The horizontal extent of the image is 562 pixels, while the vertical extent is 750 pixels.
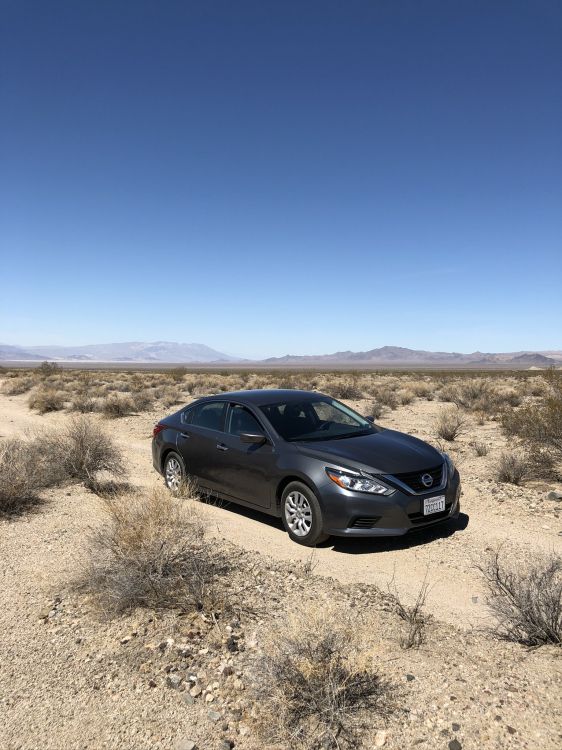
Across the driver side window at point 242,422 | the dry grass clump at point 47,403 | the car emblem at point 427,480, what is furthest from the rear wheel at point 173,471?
the dry grass clump at point 47,403

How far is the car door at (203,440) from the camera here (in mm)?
6867

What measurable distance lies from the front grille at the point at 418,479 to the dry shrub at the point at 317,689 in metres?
2.15

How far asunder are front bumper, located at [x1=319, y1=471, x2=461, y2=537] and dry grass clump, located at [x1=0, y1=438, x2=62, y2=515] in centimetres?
407

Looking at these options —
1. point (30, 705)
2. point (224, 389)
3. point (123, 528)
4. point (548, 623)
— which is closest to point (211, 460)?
point (123, 528)

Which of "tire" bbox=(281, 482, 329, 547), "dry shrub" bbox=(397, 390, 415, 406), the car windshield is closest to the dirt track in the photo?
"tire" bbox=(281, 482, 329, 547)

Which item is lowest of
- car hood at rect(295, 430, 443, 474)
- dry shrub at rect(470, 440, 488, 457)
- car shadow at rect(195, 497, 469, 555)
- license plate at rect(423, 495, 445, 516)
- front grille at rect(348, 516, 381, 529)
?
car shadow at rect(195, 497, 469, 555)

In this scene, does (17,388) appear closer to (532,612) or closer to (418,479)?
(418,479)

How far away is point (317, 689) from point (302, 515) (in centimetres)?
274

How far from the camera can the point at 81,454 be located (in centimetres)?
838

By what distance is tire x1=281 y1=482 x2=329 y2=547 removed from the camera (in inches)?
213

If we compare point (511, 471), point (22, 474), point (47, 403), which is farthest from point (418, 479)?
point (47, 403)

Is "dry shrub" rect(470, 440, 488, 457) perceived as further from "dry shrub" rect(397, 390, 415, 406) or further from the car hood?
"dry shrub" rect(397, 390, 415, 406)

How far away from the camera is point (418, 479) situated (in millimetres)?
5473

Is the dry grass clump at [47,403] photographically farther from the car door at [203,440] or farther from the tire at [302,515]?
the tire at [302,515]
